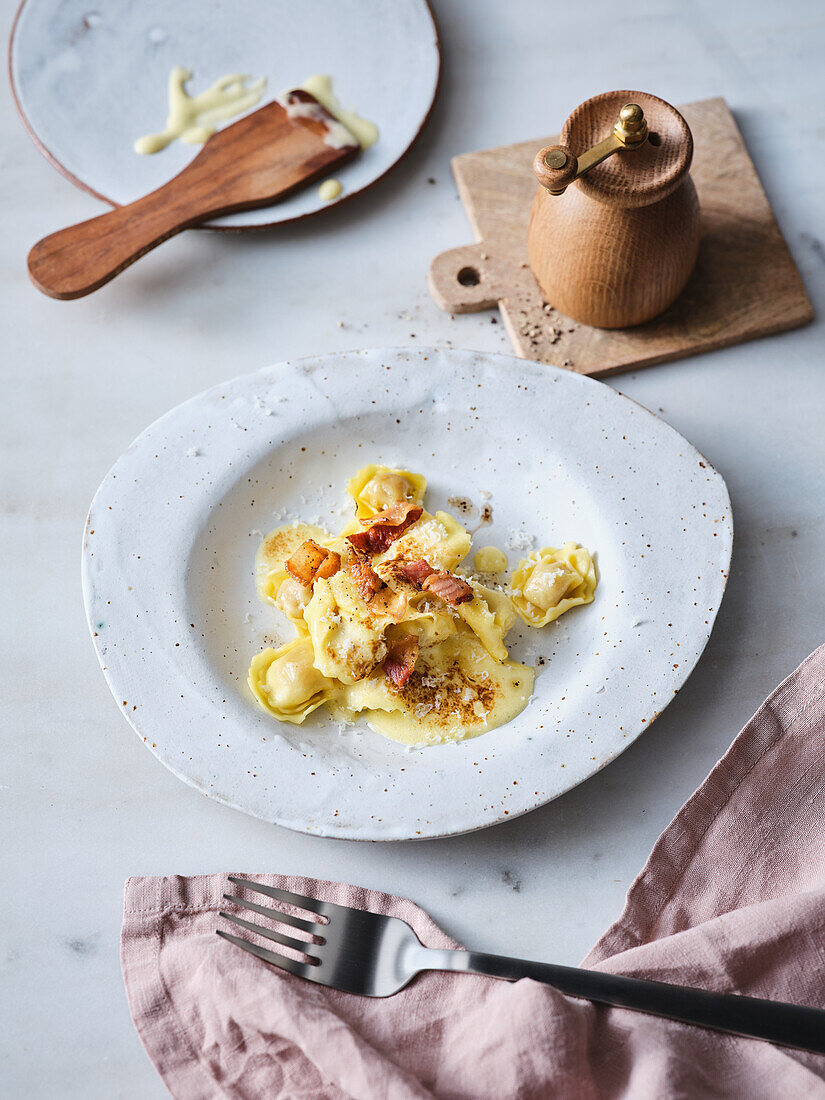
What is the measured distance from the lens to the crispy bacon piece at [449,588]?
1573 mm

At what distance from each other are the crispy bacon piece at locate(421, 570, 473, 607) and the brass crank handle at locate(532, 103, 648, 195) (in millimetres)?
638

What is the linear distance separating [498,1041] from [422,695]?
52 centimetres

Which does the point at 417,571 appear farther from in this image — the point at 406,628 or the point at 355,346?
the point at 355,346

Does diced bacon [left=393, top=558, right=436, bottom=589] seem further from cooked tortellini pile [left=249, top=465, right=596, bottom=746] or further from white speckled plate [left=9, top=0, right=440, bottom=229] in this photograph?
white speckled plate [left=9, top=0, right=440, bottom=229]

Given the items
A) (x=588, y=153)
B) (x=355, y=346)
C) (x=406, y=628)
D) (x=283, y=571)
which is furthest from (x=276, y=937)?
(x=588, y=153)

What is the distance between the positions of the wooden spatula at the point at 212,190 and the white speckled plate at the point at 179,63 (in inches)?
2.4

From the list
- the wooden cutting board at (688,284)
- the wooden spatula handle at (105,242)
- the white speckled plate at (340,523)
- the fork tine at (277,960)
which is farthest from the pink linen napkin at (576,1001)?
the wooden spatula handle at (105,242)

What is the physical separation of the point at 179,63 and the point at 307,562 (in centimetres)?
130

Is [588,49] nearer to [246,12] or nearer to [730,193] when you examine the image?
[730,193]

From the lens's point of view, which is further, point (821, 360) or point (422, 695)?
point (821, 360)

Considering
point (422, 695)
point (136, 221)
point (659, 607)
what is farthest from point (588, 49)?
point (422, 695)

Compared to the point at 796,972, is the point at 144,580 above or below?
above

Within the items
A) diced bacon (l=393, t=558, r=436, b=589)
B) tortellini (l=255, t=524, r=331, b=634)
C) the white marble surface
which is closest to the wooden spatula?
the white marble surface

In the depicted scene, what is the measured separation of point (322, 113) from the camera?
6.97 feet
